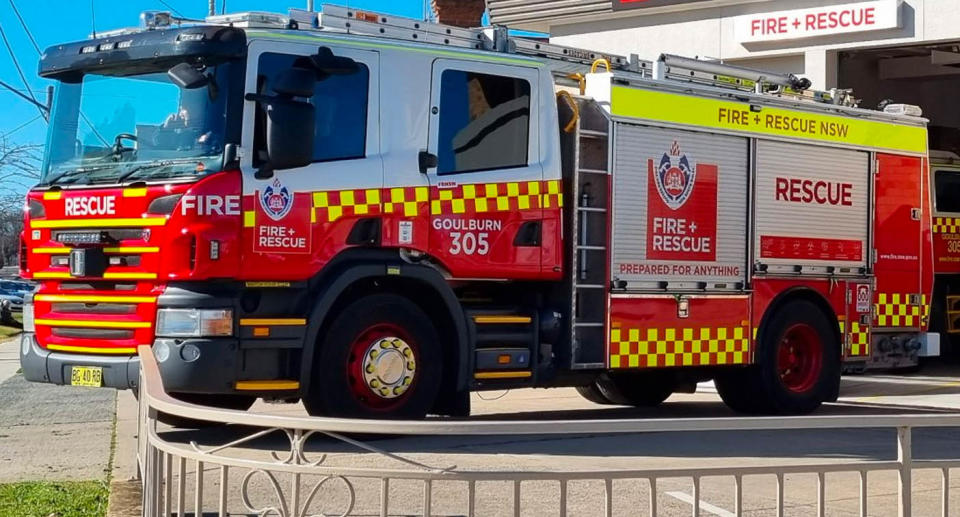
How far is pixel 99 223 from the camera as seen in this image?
29.4 feet

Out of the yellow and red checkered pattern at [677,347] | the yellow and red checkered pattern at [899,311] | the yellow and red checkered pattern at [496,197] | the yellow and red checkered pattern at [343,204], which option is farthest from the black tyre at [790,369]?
the yellow and red checkered pattern at [343,204]

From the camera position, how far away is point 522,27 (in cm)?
2072

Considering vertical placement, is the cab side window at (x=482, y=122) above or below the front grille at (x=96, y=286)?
above

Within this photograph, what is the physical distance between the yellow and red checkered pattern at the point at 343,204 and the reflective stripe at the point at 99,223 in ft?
3.35

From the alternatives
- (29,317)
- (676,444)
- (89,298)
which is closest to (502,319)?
(676,444)

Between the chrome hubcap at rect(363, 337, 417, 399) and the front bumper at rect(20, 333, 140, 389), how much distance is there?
1.56 m

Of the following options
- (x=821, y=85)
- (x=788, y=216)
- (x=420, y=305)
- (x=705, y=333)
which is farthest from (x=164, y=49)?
(x=821, y=85)

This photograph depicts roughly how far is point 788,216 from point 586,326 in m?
2.70

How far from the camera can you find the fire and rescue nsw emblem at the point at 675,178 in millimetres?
10969

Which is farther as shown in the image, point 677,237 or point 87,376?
point 677,237

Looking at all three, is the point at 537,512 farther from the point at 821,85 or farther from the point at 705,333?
the point at 821,85

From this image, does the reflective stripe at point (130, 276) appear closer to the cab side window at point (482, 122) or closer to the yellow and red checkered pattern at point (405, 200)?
the yellow and red checkered pattern at point (405, 200)

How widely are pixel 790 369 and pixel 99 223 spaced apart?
6485mm

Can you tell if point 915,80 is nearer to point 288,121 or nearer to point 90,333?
point 288,121
